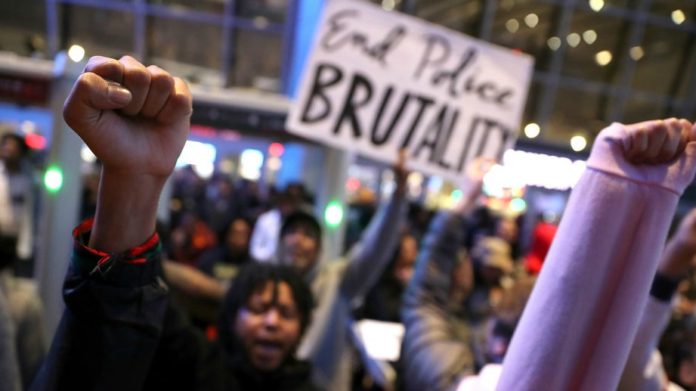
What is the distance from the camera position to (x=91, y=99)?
38.9 inches

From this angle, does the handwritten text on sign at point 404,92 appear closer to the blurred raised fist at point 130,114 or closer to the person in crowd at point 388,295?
the person in crowd at point 388,295

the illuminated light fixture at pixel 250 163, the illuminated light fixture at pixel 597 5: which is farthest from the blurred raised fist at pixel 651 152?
the illuminated light fixture at pixel 250 163

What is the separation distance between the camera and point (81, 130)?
102 centimetres

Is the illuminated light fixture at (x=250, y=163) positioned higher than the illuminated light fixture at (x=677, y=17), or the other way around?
the illuminated light fixture at (x=677, y=17)

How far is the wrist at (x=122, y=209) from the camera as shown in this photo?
1.09m

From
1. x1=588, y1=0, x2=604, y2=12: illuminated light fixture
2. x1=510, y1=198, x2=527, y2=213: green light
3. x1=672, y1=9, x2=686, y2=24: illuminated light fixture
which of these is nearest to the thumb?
x1=588, y1=0, x2=604, y2=12: illuminated light fixture

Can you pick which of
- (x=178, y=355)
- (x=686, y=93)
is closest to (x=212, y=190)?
(x=686, y=93)

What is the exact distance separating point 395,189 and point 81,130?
247cm

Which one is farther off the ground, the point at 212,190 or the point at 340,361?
the point at 340,361

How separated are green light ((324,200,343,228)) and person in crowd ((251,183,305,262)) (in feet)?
0.82

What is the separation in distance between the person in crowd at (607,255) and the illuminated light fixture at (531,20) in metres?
15.4

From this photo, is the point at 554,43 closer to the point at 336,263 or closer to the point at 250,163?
the point at 250,163

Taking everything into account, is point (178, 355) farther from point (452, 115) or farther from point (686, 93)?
point (686, 93)

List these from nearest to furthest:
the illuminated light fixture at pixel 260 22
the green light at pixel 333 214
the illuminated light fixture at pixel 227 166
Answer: the green light at pixel 333 214
the illuminated light fixture at pixel 260 22
the illuminated light fixture at pixel 227 166
